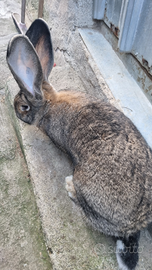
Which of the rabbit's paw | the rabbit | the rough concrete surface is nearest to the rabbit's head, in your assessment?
the rabbit

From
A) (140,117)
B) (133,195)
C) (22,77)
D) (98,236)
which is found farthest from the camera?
(140,117)

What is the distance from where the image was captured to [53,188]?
6.83 ft

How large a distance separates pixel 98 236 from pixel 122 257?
9.5 inches

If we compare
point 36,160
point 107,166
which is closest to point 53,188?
point 36,160

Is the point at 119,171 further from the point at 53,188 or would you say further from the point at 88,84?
the point at 88,84

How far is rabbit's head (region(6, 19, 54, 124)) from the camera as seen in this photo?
177 cm

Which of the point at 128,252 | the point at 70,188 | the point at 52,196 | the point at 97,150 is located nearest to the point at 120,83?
the point at 97,150

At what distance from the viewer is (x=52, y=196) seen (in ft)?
6.64

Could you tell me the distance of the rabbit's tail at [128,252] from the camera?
1.60 meters

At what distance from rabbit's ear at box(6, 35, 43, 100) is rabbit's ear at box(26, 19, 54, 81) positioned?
0.29 meters

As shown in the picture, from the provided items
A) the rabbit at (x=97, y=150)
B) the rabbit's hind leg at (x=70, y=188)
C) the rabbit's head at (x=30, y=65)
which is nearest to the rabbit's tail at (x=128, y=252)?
the rabbit at (x=97, y=150)

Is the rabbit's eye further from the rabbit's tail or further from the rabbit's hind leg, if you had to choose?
the rabbit's tail

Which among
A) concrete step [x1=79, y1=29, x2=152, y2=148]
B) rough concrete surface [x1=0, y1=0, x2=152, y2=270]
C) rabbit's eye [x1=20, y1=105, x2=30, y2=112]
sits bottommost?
rough concrete surface [x1=0, y1=0, x2=152, y2=270]

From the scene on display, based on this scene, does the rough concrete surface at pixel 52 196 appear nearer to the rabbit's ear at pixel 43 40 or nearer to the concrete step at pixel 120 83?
the concrete step at pixel 120 83
